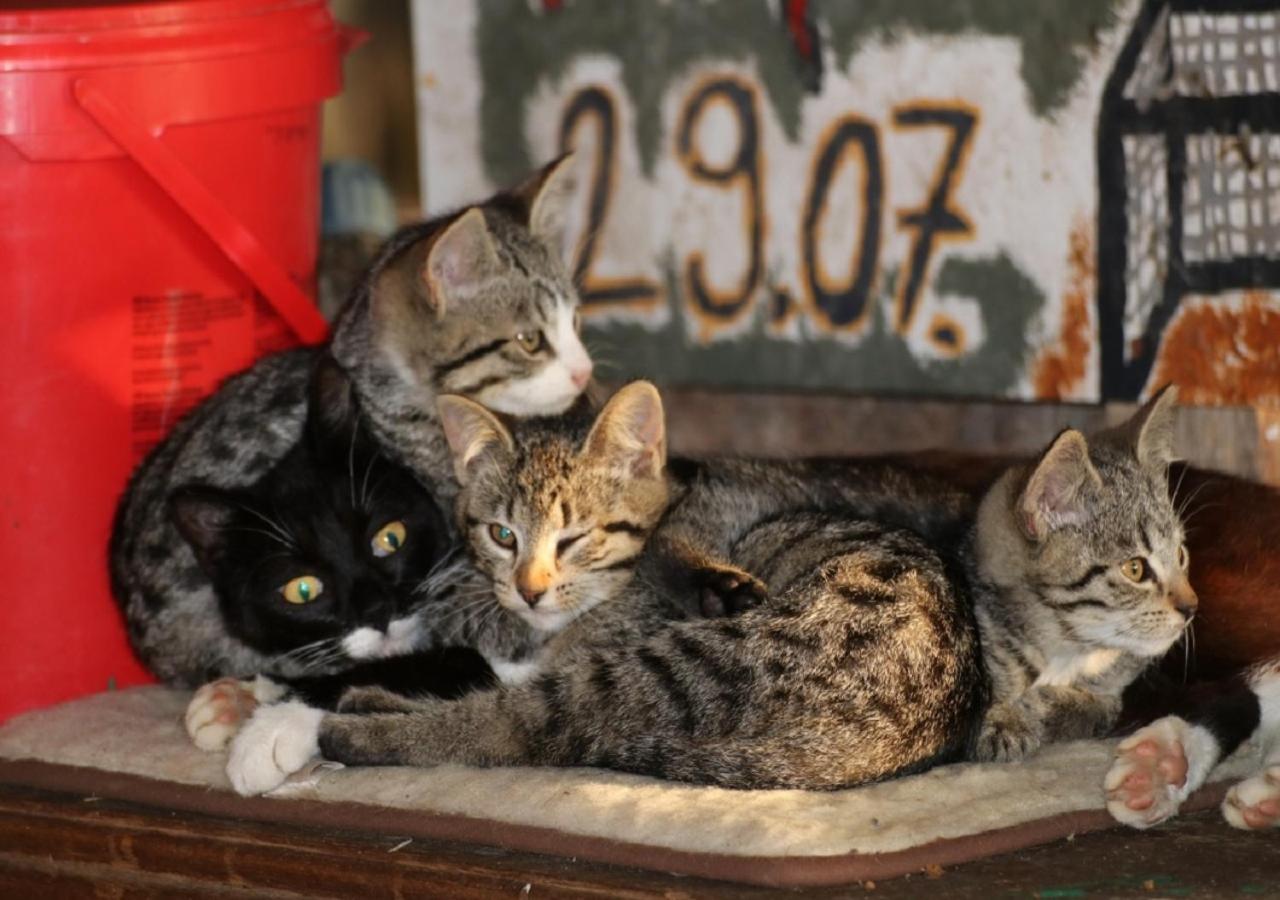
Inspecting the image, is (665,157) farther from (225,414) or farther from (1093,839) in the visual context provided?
(1093,839)

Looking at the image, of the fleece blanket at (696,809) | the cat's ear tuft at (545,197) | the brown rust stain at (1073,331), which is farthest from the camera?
the brown rust stain at (1073,331)

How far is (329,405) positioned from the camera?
371 centimetres

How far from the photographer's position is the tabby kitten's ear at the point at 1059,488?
3.27 m

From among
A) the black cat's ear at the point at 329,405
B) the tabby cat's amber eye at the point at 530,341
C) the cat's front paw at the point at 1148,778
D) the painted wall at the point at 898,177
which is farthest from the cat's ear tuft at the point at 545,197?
the cat's front paw at the point at 1148,778

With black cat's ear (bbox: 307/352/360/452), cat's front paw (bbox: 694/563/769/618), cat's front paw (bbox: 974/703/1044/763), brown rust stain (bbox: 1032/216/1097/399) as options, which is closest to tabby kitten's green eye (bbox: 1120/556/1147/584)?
cat's front paw (bbox: 974/703/1044/763)

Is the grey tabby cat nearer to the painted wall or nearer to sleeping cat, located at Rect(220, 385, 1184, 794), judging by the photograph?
sleeping cat, located at Rect(220, 385, 1184, 794)

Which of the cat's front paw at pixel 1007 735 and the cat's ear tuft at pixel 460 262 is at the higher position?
the cat's ear tuft at pixel 460 262

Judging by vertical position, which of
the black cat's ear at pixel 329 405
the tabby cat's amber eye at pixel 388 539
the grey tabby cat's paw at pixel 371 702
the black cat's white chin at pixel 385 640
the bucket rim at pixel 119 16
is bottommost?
the grey tabby cat's paw at pixel 371 702

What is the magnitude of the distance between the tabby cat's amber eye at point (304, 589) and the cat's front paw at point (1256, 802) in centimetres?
171

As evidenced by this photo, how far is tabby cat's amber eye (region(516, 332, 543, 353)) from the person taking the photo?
3881mm

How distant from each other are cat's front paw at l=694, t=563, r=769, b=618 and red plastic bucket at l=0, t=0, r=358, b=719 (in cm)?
132

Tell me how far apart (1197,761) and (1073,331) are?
1501 millimetres

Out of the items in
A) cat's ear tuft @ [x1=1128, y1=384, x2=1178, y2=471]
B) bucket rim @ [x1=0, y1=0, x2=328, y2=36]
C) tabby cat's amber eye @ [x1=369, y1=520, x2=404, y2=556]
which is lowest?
tabby cat's amber eye @ [x1=369, y1=520, x2=404, y2=556]

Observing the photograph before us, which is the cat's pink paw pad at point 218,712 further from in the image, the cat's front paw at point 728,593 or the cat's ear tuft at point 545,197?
the cat's ear tuft at point 545,197
